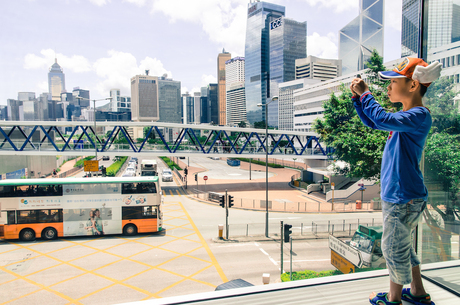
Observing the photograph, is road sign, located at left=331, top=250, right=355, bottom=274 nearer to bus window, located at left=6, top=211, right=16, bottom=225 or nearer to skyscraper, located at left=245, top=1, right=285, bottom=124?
bus window, located at left=6, top=211, right=16, bottom=225

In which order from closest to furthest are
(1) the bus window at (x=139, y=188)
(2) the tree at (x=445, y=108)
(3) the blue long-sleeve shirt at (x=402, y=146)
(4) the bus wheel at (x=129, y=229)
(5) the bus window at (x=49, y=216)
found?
(3) the blue long-sleeve shirt at (x=402, y=146) < (2) the tree at (x=445, y=108) < (5) the bus window at (x=49, y=216) < (1) the bus window at (x=139, y=188) < (4) the bus wheel at (x=129, y=229)

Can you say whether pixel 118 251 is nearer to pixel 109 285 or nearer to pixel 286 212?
pixel 109 285

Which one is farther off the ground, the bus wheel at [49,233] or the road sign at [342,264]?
the road sign at [342,264]

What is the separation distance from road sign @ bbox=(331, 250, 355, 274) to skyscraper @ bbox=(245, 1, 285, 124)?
167 metres

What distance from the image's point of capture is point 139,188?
15164mm

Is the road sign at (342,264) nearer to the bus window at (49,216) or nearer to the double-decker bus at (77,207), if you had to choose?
the double-decker bus at (77,207)

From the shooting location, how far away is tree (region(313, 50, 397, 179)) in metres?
14.5

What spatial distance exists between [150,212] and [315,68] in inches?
6125

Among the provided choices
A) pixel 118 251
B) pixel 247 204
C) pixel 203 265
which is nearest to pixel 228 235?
pixel 203 265

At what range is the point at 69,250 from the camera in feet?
42.7

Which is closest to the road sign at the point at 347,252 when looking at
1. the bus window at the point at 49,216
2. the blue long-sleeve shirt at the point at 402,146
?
the blue long-sleeve shirt at the point at 402,146

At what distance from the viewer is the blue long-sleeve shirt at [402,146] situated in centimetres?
221

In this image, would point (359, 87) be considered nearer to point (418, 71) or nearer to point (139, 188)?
point (418, 71)

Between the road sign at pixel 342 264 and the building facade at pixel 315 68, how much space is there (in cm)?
15490
